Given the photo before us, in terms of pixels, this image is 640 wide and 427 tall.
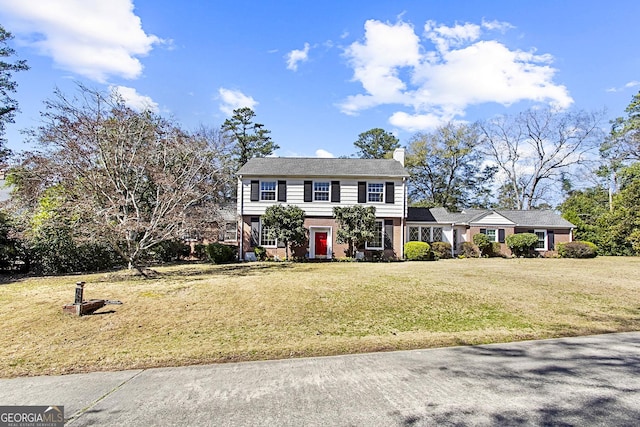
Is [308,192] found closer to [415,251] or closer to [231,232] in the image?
[231,232]

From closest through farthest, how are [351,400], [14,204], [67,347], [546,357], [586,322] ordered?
[351,400] → [546,357] → [67,347] → [586,322] → [14,204]

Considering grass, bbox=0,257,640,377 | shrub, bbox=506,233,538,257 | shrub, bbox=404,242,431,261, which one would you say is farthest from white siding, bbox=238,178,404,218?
shrub, bbox=506,233,538,257

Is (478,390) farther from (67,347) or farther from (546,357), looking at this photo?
(67,347)

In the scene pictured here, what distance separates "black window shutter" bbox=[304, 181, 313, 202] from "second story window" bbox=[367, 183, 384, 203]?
3708mm

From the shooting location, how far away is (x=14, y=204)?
48.6ft

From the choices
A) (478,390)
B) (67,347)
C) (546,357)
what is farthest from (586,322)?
(67,347)

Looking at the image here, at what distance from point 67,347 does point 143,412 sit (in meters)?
3.60

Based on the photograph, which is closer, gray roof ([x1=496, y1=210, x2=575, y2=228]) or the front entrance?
the front entrance

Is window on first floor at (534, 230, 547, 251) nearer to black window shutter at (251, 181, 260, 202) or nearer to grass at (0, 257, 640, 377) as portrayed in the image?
grass at (0, 257, 640, 377)

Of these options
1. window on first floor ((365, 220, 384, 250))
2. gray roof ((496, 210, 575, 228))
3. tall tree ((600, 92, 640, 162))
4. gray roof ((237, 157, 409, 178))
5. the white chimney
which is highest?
tall tree ((600, 92, 640, 162))

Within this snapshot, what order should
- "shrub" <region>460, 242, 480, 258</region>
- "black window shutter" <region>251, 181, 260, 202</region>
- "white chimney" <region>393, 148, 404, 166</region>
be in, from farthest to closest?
"shrub" <region>460, 242, 480, 258</region>, "white chimney" <region>393, 148, 404, 166</region>, "black window shutter" <region>251, 181, 260, 202</region>

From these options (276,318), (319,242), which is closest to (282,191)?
(319,242)

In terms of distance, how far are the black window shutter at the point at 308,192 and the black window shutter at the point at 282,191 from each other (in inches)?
50.7
